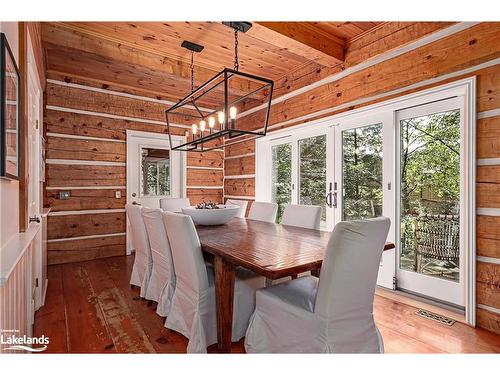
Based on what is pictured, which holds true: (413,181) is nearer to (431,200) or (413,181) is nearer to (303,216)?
(431,200)

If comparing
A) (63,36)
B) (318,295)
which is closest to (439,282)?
(318,295)

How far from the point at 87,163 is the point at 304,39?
3488 millimetres

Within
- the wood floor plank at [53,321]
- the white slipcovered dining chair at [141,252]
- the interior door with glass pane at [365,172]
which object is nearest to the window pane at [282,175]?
the interior door with glass pane at [365,172]

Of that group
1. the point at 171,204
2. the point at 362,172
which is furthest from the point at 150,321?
the point at 362,172

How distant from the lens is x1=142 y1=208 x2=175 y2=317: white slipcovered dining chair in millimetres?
2199

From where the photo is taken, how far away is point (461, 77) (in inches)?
90.9

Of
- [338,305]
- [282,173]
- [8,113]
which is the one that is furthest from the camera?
[282,173]

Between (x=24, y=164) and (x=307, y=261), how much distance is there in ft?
6.17

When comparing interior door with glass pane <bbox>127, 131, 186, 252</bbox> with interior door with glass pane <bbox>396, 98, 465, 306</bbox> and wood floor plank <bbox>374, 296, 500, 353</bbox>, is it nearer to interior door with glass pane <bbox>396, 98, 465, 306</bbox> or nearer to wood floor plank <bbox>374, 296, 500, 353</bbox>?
interior door with glass pane <bbox>396, 98, 465, 306</bbox>

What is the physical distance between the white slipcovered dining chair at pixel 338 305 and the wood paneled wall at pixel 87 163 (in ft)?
11.5

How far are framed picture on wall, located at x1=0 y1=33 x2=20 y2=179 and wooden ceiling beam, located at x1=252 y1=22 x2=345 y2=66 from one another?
1.90 metres

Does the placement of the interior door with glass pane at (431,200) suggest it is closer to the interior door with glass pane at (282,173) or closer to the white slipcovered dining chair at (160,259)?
the interior door with glass pane at (282,173)

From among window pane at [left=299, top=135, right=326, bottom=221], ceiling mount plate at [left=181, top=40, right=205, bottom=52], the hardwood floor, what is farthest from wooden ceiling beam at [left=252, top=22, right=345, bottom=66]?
the hardwood floor
